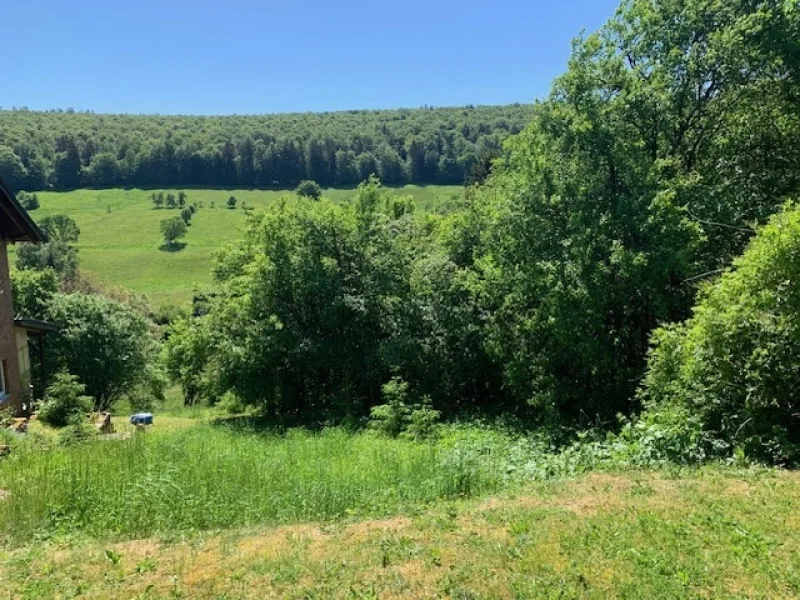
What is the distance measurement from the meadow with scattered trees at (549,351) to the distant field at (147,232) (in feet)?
123

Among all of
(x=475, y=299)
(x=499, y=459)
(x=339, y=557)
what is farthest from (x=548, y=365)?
(x=339, y=557)

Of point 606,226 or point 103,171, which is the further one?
point 103,171

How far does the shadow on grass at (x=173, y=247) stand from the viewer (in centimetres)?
8181

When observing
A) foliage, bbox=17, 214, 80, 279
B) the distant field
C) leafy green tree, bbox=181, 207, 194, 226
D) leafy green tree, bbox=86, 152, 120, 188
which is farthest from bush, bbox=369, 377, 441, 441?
leafy green tree, bbox=86, 152, 120, 188

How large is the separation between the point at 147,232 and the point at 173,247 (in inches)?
347

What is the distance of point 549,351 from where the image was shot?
1652 cm

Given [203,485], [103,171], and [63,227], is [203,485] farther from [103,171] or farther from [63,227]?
[103,171]

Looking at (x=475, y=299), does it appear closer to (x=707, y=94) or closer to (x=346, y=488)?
(x=707, y=94)

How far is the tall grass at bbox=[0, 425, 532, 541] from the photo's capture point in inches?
302

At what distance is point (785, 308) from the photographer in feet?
31.1

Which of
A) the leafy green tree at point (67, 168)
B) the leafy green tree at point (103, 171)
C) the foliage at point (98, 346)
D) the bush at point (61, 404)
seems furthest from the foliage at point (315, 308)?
the leafy green tree at point (67, 168)

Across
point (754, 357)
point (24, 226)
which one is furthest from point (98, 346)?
point (754, 357)

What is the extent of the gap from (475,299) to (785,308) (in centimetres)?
1122

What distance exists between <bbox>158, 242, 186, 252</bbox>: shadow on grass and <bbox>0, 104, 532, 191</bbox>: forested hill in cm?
3600
